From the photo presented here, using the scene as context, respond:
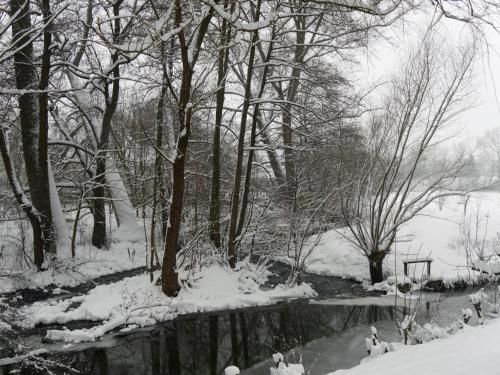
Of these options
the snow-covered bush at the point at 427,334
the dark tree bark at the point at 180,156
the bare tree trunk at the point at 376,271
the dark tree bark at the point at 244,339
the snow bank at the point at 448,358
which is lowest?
the dark tree bark at the point at 244,339

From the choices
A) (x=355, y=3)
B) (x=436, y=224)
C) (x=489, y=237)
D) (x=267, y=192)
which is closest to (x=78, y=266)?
(x=267, y=192)

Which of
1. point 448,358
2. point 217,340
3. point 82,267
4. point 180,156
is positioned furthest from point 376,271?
point 82,267

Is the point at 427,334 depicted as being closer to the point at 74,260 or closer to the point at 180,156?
the point at 180,156

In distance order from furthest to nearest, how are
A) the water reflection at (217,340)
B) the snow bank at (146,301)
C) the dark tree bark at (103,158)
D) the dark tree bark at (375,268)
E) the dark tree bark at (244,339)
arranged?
the dark tree bark at (103,158) < the dark tree bark at (375,268) < the snow bank at (146,301) < the dark tree bark at (244,339) < the water reflection at (217,340)

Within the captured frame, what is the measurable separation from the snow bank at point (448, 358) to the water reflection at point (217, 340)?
2680 mm

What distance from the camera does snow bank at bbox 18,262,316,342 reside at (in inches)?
335

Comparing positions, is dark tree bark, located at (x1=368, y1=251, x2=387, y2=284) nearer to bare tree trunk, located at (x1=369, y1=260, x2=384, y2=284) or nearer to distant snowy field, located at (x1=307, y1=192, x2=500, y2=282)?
bare tree trunk, located at (x1=369, y1=260, x2=384, y2=284)

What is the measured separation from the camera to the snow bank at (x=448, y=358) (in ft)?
11.9

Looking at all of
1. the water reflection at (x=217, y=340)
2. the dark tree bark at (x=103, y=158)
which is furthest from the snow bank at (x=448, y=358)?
the dark tree bark at (x=103, y=158)

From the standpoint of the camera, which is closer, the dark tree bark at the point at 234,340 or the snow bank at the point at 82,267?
the dark tree bark at the point at 234,340

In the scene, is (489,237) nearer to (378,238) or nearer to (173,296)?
(378,238)

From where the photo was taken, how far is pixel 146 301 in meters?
9.15

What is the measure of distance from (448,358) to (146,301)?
6.50 meters

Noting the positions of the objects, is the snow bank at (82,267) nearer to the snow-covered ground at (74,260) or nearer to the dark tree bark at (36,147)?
the snow-covered ground at (74,260)
